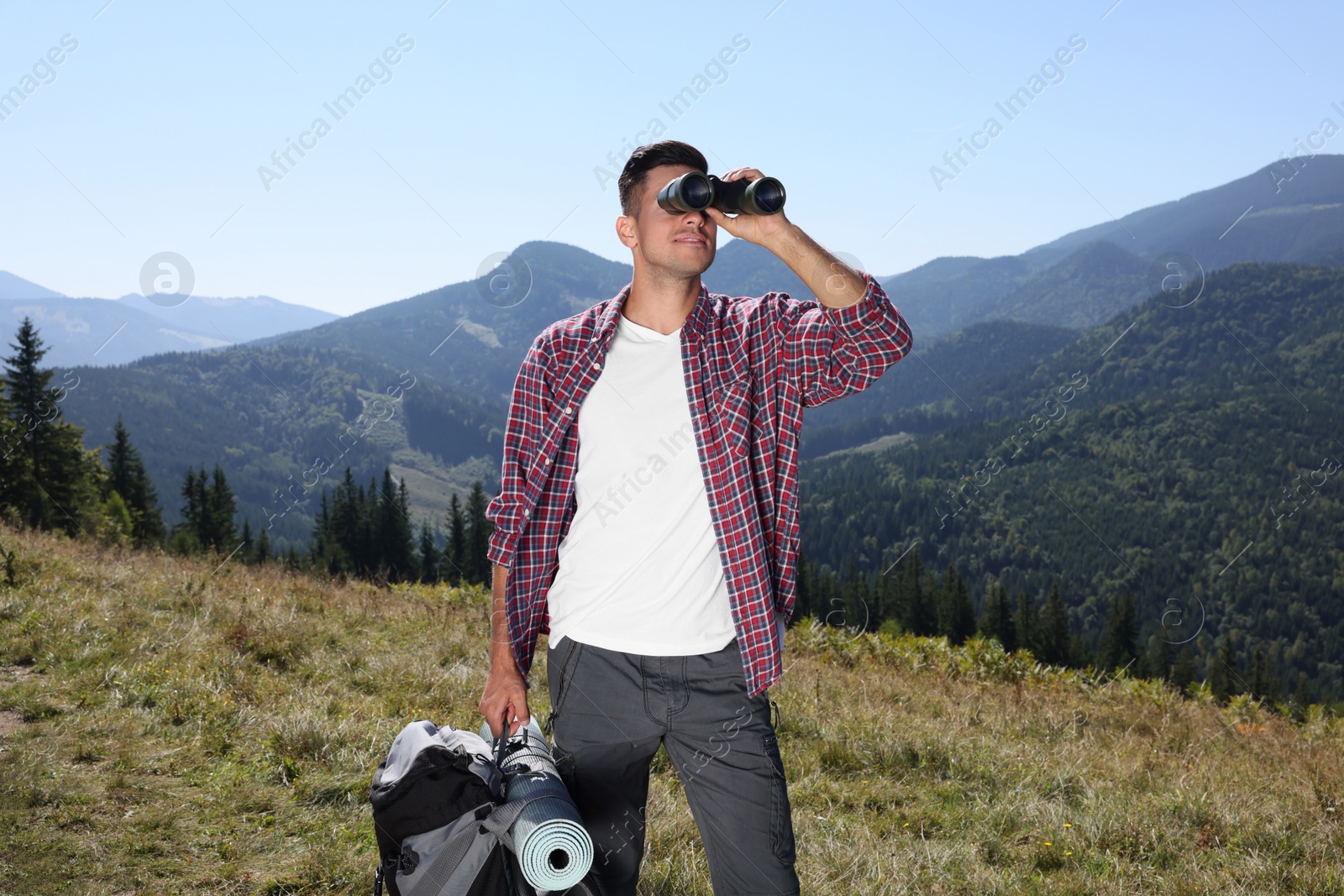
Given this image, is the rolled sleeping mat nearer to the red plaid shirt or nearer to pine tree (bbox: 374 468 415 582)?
the red plaid shirt

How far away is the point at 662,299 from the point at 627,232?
0.86ft

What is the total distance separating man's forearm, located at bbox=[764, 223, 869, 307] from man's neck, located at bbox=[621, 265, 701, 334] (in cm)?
32

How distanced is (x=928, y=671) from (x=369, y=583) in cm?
723

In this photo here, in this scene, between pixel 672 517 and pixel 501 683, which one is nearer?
pixel 672 517

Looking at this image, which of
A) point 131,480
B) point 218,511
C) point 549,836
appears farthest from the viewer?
point 218,511

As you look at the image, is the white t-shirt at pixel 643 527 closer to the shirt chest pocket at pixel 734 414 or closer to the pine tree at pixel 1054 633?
the shirt chest pocket at pixel 734 414

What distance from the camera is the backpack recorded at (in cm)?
207

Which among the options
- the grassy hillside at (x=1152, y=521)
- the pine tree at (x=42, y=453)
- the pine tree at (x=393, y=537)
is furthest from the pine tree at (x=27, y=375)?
the grassy hillside at (x=1152, y=521)

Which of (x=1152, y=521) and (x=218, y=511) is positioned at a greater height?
(x=218, y=511)

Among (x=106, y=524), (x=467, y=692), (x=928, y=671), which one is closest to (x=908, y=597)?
(x=106, y=524)

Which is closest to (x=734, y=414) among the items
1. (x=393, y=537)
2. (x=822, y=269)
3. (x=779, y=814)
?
(x=822, y=269)

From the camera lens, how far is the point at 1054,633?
213ft

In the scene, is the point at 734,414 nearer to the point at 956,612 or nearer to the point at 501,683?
the point at 501,683

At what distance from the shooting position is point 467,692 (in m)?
5.88
